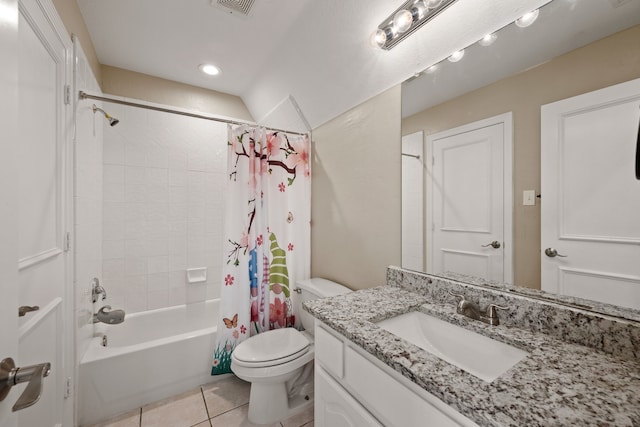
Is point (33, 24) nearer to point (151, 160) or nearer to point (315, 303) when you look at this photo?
point (151, 160)

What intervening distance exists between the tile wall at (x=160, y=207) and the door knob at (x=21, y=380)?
1925mm

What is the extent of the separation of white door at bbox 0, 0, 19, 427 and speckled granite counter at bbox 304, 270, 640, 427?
Answer: 0.85 m

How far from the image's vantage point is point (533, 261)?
96 centimetres

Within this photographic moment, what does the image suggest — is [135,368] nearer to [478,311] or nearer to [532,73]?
[478,311]

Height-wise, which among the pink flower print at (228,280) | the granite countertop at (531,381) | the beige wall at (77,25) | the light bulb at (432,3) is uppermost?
the beige wall at (77,25)

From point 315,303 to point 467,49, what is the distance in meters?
→ 1.32

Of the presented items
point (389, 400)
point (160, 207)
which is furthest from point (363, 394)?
point (160, 207)

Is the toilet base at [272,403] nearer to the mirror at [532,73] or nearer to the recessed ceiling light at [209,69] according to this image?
the mirror at [532,73]

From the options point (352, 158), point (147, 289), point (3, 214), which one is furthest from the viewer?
point (147, 289)

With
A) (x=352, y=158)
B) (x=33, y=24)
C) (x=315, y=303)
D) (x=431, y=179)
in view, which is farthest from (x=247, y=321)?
(x=33, y=24)

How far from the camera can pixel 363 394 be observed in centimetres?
86

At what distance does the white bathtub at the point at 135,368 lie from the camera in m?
1.54

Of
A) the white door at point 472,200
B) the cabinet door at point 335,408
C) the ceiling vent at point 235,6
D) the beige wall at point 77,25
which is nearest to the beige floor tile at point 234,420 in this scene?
the cabinet door at point 335,408

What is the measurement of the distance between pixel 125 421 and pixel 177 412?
288mm
